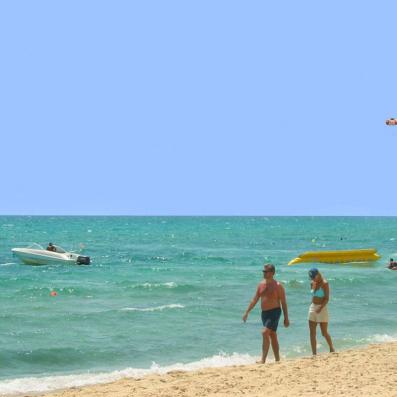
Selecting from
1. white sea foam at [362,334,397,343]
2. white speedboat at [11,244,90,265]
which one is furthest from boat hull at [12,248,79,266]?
white sea foam at [362,334,397,343]

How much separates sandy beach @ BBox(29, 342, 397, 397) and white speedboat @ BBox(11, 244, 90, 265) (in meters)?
28.6

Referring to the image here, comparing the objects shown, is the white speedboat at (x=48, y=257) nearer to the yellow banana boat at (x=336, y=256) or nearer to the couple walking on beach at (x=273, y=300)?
the yellow banana boat at (x=336, y=256)

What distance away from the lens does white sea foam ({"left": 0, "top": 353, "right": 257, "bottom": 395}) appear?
1223cm

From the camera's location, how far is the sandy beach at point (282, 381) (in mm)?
9422

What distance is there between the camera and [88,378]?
13000 millimetres

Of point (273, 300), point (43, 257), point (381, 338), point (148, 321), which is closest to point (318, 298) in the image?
point (273, 300)

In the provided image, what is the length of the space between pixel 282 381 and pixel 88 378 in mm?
4553

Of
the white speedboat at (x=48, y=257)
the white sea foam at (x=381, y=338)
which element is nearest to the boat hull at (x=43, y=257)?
the white speedboat at (x=48, y=257)

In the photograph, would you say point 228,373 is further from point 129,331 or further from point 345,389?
point 129,331

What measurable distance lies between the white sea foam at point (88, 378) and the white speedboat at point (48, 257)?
26114mm

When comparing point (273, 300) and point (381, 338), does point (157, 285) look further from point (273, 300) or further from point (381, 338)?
point (273, 300)

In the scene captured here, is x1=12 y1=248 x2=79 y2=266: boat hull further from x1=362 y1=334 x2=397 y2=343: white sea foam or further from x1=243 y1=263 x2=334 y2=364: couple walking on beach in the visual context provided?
x1=243 y1=263 x2=334 y2=364: couple walking on beach

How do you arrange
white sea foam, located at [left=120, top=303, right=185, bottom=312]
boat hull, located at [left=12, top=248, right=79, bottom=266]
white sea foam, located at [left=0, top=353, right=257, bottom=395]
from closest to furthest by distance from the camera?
white sea foam, located at [left=0, top=353, right=257, bottom=395], white sea foam, located at [left=120, top=303, right=185, bottom=312], boat hull, located at [left=12, top=248, right=79, bottom=266]

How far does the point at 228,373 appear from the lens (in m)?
11.1
